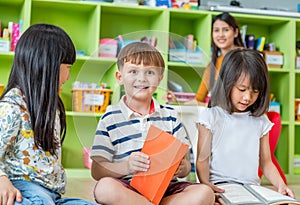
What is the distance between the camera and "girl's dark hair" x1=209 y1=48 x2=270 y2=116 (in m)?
1.54

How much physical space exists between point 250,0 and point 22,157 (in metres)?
2.46

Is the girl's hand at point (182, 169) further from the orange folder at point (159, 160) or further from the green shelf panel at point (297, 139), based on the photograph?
the green shelf panel at point (297, 139)

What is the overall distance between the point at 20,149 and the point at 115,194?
0.83 ft

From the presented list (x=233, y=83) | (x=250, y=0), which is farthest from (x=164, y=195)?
(x=250, y=0)

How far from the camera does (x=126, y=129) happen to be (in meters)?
1.22

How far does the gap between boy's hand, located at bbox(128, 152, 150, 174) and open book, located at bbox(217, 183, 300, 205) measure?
10.6 inches

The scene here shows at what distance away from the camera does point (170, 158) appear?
120cm

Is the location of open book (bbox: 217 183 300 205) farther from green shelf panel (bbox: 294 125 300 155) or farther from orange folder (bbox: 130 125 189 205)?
green shelf panel (bbox: 294 125 300 155)

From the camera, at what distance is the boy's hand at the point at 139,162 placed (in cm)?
119

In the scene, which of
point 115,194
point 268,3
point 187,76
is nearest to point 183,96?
point 187,76

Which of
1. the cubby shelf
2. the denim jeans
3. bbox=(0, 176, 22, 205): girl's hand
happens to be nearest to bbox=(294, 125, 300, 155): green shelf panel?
the cubby shelf

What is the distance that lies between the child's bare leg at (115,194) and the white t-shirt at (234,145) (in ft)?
1.25

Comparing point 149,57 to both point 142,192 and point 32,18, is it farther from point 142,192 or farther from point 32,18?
point 32,18

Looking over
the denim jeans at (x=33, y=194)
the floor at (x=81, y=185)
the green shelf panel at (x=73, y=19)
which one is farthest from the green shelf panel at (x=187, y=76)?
the green shelf panel at (x=73, y=19)
